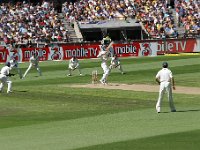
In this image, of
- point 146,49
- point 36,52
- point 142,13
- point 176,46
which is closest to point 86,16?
point 142,13

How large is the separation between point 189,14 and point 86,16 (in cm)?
1259

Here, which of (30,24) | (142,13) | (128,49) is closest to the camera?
(128,49)

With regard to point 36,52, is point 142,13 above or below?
above

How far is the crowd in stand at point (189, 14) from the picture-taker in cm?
7698

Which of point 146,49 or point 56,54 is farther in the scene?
point 146,49

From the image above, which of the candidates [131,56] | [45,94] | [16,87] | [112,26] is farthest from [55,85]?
[112,26]

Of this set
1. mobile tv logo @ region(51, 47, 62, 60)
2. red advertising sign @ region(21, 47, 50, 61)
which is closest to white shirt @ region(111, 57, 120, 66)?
red advertising sign @ region(21, 47, 50, 61)

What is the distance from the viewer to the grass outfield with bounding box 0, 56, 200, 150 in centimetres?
2020

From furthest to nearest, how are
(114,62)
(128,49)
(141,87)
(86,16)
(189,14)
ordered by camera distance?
(189,14) < (86,16) < (128,49) < (114,62) < (141,87)

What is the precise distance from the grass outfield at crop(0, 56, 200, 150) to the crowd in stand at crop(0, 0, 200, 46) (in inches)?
947

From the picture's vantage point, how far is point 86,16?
7450cm

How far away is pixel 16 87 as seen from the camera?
39.8m

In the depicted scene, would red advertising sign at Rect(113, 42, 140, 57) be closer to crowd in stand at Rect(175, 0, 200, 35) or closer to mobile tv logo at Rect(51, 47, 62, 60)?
mobile tv logo at Rect(51, 47, 62, 60)

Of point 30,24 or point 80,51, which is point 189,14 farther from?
point 30,24
